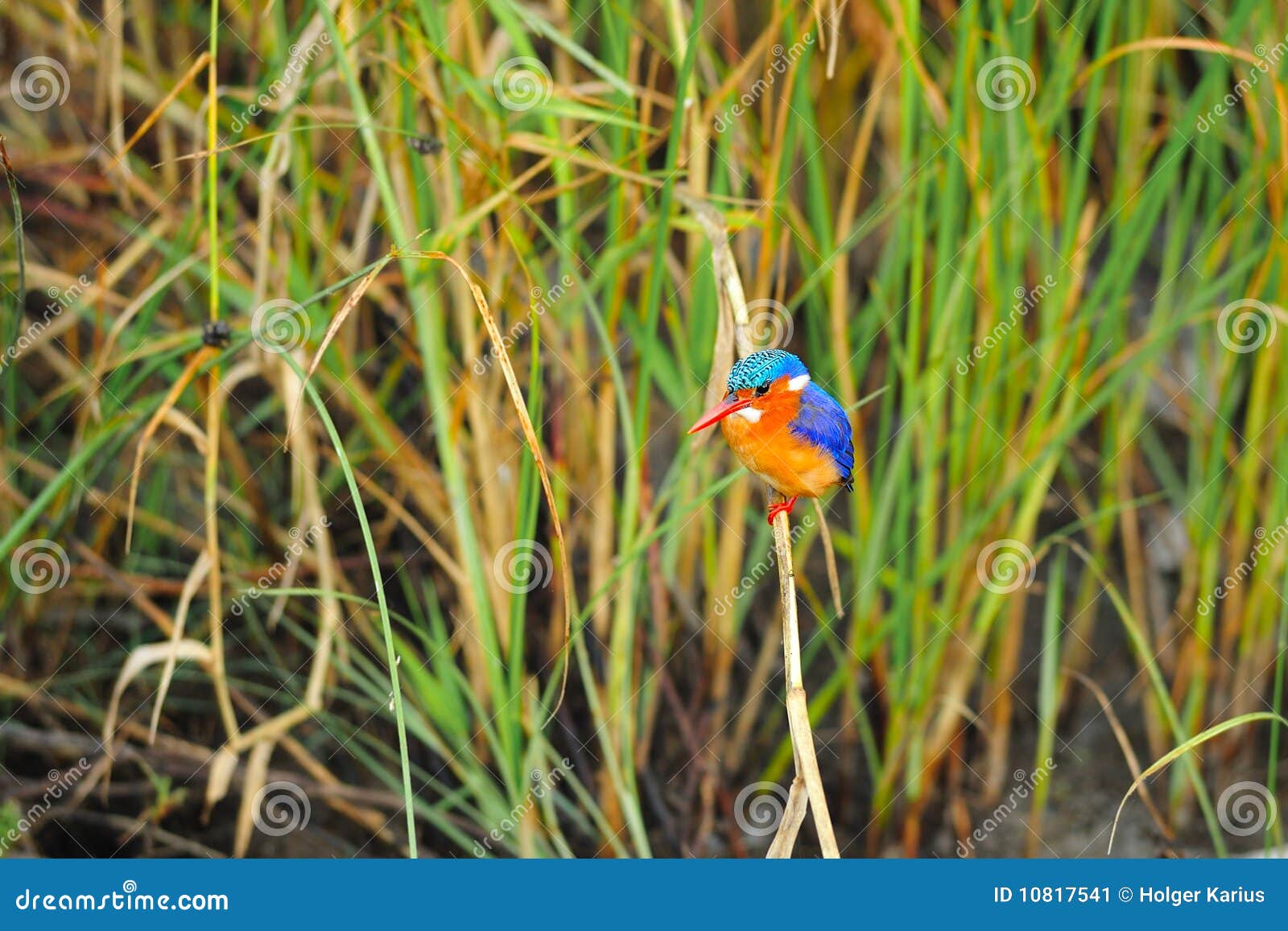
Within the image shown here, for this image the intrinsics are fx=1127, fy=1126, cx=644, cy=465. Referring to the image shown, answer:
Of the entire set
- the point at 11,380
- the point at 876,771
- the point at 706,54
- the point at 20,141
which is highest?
the point at 706,54

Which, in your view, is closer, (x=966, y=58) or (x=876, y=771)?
(x=966, y=58)

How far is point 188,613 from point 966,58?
170 centimetres

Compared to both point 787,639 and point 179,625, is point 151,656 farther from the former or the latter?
point 787,639

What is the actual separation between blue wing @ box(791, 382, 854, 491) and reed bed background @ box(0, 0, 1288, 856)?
506 mm

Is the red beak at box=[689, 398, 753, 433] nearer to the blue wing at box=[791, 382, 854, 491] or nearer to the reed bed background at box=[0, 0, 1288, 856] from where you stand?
the blue wing at box=[791, 382, 854, 491]

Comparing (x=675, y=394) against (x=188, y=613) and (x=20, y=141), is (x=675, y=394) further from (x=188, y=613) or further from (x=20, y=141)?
(x=20, y=141)

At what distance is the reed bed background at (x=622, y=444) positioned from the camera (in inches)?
72.3

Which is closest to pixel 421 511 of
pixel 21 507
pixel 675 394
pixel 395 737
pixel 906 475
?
pixel 395 737

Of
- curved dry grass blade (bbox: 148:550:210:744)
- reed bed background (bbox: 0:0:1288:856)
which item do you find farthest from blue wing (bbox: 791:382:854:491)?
curved dry grass blade (bbox: 148:550:210:744)

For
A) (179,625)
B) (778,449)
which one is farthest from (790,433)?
(179,625)

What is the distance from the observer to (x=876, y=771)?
2.01 meters

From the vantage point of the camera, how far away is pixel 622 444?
7.38ft

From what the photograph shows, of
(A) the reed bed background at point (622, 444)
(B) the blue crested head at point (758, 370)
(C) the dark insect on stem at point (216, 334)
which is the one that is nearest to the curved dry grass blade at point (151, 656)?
(A) the reed bed background at point (622, 444)

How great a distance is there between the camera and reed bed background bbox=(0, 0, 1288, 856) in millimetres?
1837
